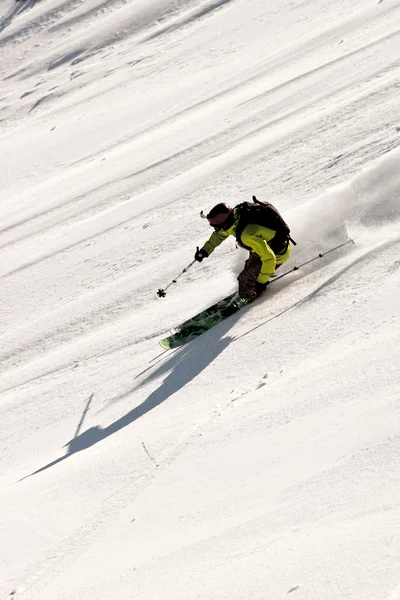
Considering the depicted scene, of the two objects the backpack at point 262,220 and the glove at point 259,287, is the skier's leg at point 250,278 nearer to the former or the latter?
the glove at point 259,287

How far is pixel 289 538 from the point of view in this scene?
3.90 metres

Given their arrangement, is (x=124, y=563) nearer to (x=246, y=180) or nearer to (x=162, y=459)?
(x=162, y=459)

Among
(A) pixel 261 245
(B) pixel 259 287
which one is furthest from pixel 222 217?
(B) pixel 259 287

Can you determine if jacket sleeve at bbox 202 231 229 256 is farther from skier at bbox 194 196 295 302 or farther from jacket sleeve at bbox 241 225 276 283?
jacket sleeve at bbox 241 225 276 283

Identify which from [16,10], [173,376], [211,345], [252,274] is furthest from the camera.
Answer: [16,10]

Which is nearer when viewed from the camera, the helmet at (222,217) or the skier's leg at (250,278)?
the helmet at (222,217)

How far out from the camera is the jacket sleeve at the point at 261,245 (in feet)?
25.0

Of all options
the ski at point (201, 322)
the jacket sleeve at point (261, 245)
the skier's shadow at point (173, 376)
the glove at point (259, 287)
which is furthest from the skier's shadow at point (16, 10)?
the skier's shadow at point (173, 376)

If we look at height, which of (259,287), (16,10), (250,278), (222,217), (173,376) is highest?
(16,10)

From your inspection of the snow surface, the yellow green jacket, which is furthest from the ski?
the yellow green jacket

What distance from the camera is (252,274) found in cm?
801

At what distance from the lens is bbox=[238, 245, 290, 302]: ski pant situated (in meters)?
7.96

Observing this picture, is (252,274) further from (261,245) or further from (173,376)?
(173,376)

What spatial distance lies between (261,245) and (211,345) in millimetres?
1137
